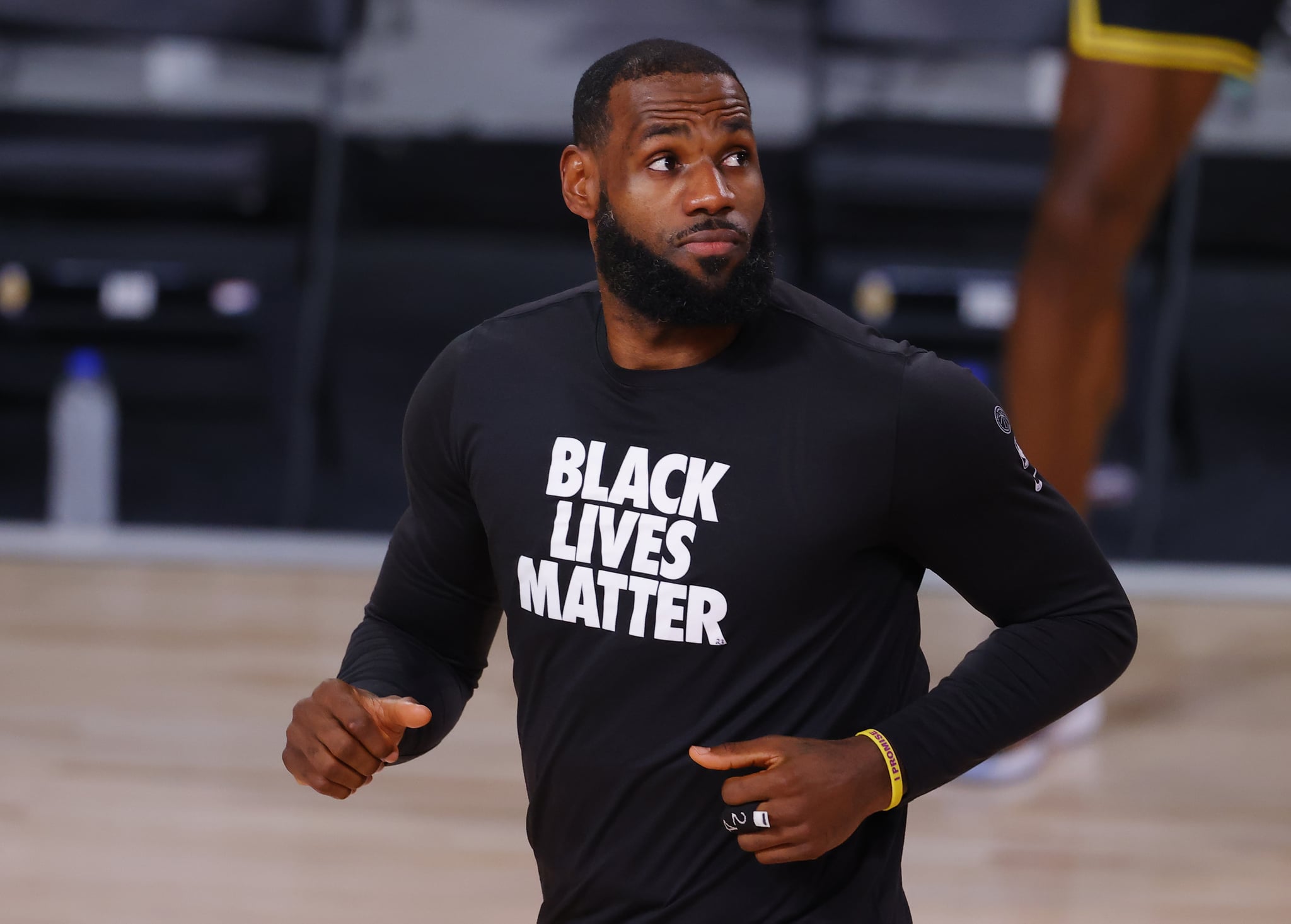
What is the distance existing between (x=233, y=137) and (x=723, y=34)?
4.47 feet

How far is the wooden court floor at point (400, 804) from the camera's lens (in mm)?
1905

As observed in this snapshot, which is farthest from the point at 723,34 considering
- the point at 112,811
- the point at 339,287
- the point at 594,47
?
the point at 112,811

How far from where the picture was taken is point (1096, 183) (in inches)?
91.6

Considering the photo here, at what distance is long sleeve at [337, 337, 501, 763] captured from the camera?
50.2 inches

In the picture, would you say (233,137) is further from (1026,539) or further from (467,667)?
(1026,539)

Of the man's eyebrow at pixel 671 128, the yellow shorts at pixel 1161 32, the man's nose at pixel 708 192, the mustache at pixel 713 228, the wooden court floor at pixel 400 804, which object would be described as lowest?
the wooden court floor at pixel 400 804

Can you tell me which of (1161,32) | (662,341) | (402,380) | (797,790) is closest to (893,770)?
(797,790)

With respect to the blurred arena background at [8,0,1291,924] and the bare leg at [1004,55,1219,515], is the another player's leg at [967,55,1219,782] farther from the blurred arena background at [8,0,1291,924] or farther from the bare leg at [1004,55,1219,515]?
the blurred arena background at [8,0,1291,924]

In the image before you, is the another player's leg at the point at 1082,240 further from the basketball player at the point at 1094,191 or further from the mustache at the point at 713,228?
the mustache at the point at 713,228

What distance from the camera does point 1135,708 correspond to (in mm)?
2578

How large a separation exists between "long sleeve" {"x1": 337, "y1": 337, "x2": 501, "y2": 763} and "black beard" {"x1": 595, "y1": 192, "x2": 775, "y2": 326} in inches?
7.1

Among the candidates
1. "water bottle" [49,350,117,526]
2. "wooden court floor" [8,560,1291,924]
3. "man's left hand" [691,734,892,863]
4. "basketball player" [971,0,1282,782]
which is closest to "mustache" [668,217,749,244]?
"man's left hand" [691,734,892,863]

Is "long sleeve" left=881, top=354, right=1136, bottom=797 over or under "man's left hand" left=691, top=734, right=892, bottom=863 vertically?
over

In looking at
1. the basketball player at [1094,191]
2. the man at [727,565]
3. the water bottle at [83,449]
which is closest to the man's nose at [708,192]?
the man at [727,565]
